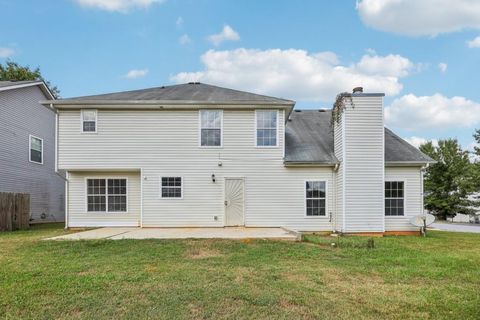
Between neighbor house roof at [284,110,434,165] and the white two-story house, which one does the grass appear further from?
neighbor house roof at [284,110,434,165]

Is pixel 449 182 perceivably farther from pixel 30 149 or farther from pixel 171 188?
pixel 30 149

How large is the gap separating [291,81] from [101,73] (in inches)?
445

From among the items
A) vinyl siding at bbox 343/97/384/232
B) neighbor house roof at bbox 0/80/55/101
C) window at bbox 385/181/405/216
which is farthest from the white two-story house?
neighbor house roof at bbox 0/80/55/101

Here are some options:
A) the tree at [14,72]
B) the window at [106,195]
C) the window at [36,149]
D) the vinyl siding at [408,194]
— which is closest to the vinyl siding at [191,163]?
the window at [106,195]

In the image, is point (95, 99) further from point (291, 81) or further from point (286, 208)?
point (291, 81)

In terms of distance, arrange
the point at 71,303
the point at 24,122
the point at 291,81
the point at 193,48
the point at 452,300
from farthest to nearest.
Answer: the point at 291,81 < the point at 193,48 < the point at 24,122 < the point at 452,300 < the point at 71,303

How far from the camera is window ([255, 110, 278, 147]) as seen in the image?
43.2ft

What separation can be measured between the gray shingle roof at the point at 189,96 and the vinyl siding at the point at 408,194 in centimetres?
485

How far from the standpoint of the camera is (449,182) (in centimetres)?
3155

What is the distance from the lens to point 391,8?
13.0m

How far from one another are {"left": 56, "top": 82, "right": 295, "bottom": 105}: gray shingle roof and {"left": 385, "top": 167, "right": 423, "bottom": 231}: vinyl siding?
4.85 metres

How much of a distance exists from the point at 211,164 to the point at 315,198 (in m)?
4.29

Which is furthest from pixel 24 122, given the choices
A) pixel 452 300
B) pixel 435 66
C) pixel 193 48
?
pixel 435 66

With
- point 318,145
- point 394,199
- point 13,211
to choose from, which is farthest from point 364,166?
point 13,211
